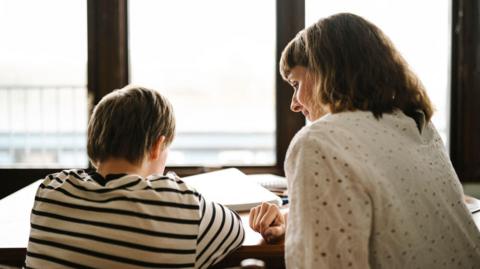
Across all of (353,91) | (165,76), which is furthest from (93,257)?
(165,76)

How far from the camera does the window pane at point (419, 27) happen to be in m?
2.28

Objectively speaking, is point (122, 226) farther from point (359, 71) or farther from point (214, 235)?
point (359, 71)

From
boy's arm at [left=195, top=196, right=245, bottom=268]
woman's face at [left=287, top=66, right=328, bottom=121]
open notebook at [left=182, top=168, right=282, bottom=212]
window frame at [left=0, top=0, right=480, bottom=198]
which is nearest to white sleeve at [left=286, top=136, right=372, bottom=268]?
boy's arm at [left=195, top=196, right=245, bottom=268]

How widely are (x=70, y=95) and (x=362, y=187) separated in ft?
12.8

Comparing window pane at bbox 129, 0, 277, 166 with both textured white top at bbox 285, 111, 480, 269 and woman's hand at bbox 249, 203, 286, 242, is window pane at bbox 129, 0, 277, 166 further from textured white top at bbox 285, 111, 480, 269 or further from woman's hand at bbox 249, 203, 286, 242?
textured white top at bbox 285, 111, 480, 269

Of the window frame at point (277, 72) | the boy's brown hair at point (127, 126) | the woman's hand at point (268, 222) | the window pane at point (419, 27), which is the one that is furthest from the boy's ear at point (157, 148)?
the window pane at point (419, 27)

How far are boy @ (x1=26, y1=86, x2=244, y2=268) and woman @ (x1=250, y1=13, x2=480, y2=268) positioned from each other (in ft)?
0.55

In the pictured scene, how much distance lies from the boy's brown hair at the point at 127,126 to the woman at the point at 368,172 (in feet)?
1.03

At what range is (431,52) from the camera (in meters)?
2.32

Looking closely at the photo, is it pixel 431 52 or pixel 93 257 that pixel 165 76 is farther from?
pixel 93 257

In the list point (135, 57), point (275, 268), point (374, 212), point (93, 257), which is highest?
point (135, 57)

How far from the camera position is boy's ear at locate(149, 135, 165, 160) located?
1000 millimetres

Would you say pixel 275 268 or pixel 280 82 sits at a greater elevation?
pixel 280 82

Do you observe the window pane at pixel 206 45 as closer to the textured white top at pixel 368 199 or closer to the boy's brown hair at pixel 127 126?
the boy's brown hair at pixel 127 126
